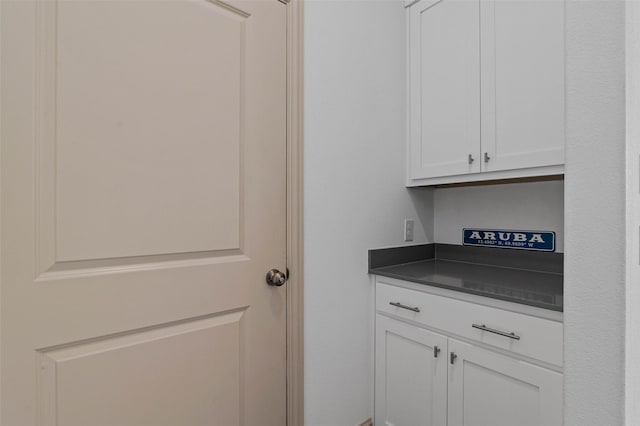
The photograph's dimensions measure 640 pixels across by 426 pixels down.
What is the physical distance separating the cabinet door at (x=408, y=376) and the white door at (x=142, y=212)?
0.51 metres

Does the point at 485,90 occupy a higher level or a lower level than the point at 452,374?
higher

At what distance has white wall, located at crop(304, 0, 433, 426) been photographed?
145cm

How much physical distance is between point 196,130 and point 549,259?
1619 millimetres

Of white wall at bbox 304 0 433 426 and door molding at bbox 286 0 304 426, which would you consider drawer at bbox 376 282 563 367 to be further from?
door molding at bbox 286 0 304 426

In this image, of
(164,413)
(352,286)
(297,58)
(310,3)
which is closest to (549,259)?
(352,286)

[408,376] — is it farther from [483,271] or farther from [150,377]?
[150,377]

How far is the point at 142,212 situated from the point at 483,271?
1487 mm

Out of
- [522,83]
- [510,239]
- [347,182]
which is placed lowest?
[510,239]

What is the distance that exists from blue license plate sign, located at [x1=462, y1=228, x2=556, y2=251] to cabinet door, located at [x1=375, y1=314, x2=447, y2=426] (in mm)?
684

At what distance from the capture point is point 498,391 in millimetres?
1239

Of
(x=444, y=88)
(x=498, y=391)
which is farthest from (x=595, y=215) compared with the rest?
(x=444, y=88)

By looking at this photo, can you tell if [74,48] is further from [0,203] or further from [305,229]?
[305,229]

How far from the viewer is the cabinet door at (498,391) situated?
3.66 ft
